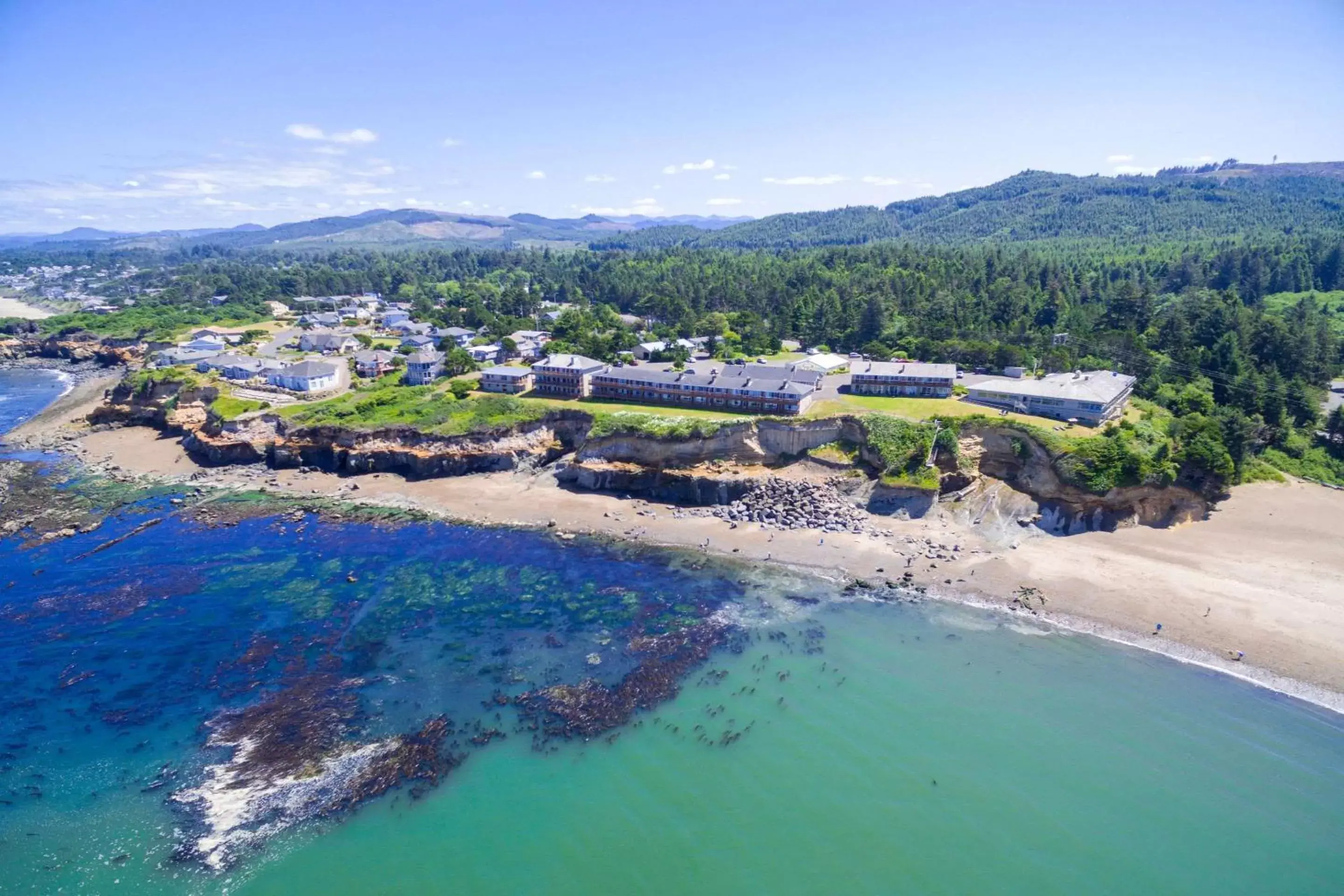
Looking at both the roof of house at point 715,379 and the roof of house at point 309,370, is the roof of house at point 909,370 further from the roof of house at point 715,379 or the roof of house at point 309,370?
the roof of house at point 309,370

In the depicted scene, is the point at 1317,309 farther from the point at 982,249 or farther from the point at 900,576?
the point at 900,576

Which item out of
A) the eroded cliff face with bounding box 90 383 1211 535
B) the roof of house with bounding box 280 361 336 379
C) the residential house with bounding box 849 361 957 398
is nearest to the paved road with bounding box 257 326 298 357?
the roof of house with bounding box 280 361 336 379

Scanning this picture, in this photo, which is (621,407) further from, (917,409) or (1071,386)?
(1071,386)

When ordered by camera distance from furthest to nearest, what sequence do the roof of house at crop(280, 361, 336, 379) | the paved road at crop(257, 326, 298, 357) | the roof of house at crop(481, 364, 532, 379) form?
the paved road at crop(257, 326, 298, 357)
the roof of house at crop(280, 361, 336, 379)
the roof of house at crop(481, 364, 532, 379)

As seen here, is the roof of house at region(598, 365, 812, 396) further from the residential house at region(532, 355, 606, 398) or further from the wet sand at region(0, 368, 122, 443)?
the wet sand at region(0, 368, 122, 443)

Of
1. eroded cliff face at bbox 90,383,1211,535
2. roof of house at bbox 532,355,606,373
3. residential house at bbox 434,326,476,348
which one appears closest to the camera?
eroded cliff face at bbox 90,383,1211,535

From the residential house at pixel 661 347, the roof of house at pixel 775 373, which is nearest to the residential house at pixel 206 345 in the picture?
the residential house at pixel 661 347

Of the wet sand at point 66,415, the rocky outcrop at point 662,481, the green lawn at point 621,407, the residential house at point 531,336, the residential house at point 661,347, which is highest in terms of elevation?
the residential house at point 531,336

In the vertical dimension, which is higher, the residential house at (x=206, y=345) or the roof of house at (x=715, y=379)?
the residential house at (x=206, y=345)
